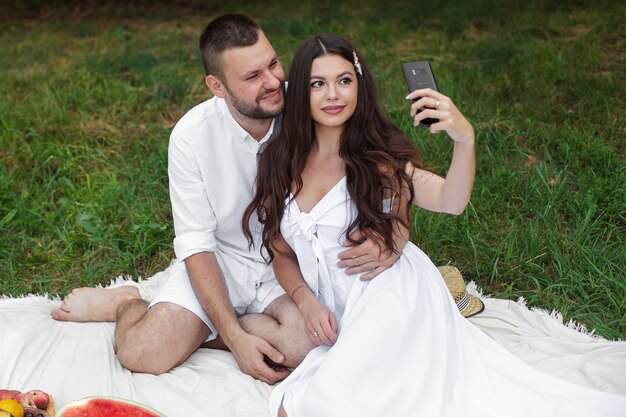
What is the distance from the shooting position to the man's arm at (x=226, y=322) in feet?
11.7

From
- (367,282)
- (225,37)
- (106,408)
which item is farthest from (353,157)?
(106,408)

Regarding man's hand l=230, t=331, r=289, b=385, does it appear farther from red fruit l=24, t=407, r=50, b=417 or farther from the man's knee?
red fruit l=24, t=407, r=50, b=417

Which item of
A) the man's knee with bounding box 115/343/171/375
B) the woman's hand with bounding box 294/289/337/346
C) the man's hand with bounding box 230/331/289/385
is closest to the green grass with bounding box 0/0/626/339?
the man's knee with bounding box 115/343/171/375

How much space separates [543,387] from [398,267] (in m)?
0.78

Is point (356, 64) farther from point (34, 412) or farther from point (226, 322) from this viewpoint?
point (34, 412)

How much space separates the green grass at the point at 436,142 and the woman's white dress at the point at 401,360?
896 mm

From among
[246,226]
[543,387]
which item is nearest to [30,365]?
[246,226]

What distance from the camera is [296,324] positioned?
12.0 ft

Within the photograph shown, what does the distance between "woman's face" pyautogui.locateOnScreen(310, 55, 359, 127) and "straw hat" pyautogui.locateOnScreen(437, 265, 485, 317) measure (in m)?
1.17

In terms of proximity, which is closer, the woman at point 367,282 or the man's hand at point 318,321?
the woman at point 367,282

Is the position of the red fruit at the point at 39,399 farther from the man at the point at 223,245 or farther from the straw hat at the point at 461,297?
the straw hat at the point at 461,297

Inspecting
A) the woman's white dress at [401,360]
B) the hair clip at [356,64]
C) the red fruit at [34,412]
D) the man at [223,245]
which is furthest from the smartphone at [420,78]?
the red fruit at [34,412]

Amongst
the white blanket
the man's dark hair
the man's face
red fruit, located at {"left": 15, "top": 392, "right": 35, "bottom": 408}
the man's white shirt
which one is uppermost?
the man's dark hair

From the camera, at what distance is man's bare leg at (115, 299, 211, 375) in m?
3.62
